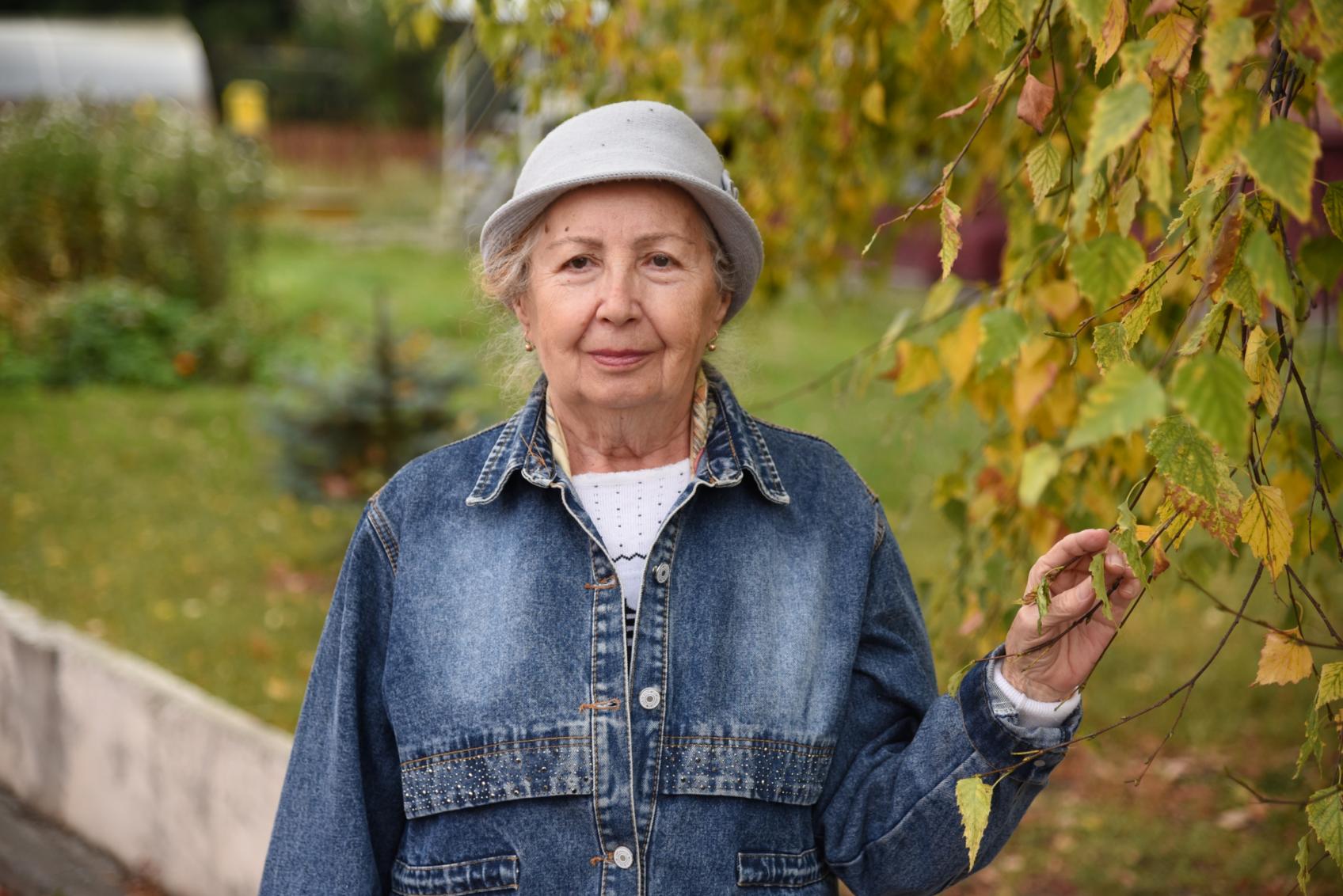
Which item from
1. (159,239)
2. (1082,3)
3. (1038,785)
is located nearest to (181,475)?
(159,239)

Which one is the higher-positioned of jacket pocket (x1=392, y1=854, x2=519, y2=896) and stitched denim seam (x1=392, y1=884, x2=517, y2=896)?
jacket pocket (x1=392, y1=854, x2=519, y2=896)

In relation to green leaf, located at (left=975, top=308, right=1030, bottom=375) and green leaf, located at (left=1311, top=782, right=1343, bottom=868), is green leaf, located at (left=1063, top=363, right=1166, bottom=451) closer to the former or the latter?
green leaf, located at (left=975, top=308, right=1030, bottom=375)

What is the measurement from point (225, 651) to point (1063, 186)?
4.18 meters

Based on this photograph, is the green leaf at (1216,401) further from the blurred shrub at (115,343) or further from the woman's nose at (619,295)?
the blurred shrub at (115,343)

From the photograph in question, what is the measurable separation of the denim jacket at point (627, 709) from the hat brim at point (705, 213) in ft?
0.76

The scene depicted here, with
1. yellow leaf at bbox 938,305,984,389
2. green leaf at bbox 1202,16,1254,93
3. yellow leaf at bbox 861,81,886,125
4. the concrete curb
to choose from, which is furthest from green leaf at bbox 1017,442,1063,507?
the concrete curb

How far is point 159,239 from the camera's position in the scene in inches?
425

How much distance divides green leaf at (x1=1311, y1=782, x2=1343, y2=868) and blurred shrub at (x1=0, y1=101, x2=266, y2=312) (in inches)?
404

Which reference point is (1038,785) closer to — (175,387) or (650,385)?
(650,385)

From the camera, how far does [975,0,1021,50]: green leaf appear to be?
5.31 feet

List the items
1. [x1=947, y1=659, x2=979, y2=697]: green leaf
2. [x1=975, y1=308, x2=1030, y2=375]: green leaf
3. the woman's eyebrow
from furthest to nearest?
the woman's eyebrow → [x1=947, y1=659, x2=979, y2=697]: green leaf → [x1=975, y1=308, x2=1030, y2=375]: green leaf

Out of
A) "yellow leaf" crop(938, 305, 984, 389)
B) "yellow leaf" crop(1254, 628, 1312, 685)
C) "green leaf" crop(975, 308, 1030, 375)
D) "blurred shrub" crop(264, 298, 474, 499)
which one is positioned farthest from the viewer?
"blurred shrub" crop(264, 298, 474, 499)

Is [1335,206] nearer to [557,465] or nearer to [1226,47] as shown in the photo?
[1226,47]

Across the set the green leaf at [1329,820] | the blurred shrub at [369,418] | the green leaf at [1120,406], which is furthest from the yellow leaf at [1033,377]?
the blurred shrub at [369,418]
